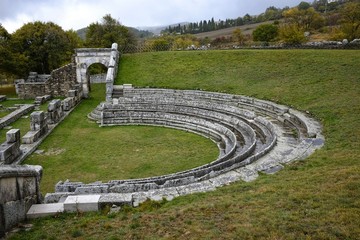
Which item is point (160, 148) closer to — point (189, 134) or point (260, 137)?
point (189, 134)

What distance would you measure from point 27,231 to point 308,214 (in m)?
5.83

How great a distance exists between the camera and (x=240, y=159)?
429 inches

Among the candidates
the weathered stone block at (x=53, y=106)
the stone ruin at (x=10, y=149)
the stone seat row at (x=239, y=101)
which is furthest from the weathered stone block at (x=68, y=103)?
the stone ruin at (x=10, y=149)

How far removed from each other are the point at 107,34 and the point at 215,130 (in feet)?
96.4

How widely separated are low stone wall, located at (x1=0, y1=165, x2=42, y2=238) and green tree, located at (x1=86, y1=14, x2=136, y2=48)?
34506 mm

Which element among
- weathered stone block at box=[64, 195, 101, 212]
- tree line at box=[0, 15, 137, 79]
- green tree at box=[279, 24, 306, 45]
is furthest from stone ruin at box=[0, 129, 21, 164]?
green tree at box=[279, 24, 306, 45]

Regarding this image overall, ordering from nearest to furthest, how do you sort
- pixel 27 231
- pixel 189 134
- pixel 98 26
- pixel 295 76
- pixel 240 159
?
pixel 27 231, pixel 240 159, pixel 189 134, pixel 295 76, pixel 98 26

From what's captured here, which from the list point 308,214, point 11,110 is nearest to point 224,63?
point 11,110

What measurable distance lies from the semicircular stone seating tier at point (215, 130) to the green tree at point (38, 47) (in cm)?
1763

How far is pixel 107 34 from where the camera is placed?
132 feet

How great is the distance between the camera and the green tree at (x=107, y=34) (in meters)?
40.4

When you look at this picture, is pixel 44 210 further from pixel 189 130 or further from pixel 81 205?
pixel 189 130

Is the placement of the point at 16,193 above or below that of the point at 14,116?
below

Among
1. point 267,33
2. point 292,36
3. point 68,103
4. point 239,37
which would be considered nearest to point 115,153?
point 68,103
